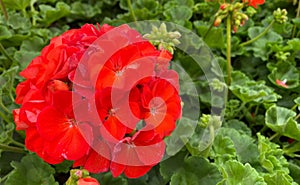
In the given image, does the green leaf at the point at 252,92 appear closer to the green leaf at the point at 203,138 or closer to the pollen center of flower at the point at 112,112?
the green leaf at the point at 203,138

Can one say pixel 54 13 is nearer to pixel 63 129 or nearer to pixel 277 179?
pixel 63 129

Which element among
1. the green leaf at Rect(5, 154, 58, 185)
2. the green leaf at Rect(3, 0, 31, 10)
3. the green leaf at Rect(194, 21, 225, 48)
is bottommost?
the green leaf at Rect(5, 154, 58, 185)

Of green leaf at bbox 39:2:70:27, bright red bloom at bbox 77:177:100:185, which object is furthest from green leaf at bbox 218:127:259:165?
green leaf at bbox 39:2:70:27

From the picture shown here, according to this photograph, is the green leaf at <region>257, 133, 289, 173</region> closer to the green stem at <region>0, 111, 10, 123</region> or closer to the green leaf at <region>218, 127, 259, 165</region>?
the green leaf at <region>218, 127, 259, 165</region>

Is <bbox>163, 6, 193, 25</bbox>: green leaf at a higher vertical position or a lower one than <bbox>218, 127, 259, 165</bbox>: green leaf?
higher

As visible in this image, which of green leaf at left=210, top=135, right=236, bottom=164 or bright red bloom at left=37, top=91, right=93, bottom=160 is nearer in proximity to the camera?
bright red bloom at left=37, top=91, right=93, bottom=160

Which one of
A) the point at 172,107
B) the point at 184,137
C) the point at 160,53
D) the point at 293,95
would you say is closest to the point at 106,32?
the point at 160,53

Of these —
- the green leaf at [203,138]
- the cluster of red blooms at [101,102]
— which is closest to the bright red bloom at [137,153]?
the cluster of red blooms at [101,102]

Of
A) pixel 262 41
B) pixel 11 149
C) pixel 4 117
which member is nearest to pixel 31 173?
pixel 11 149
